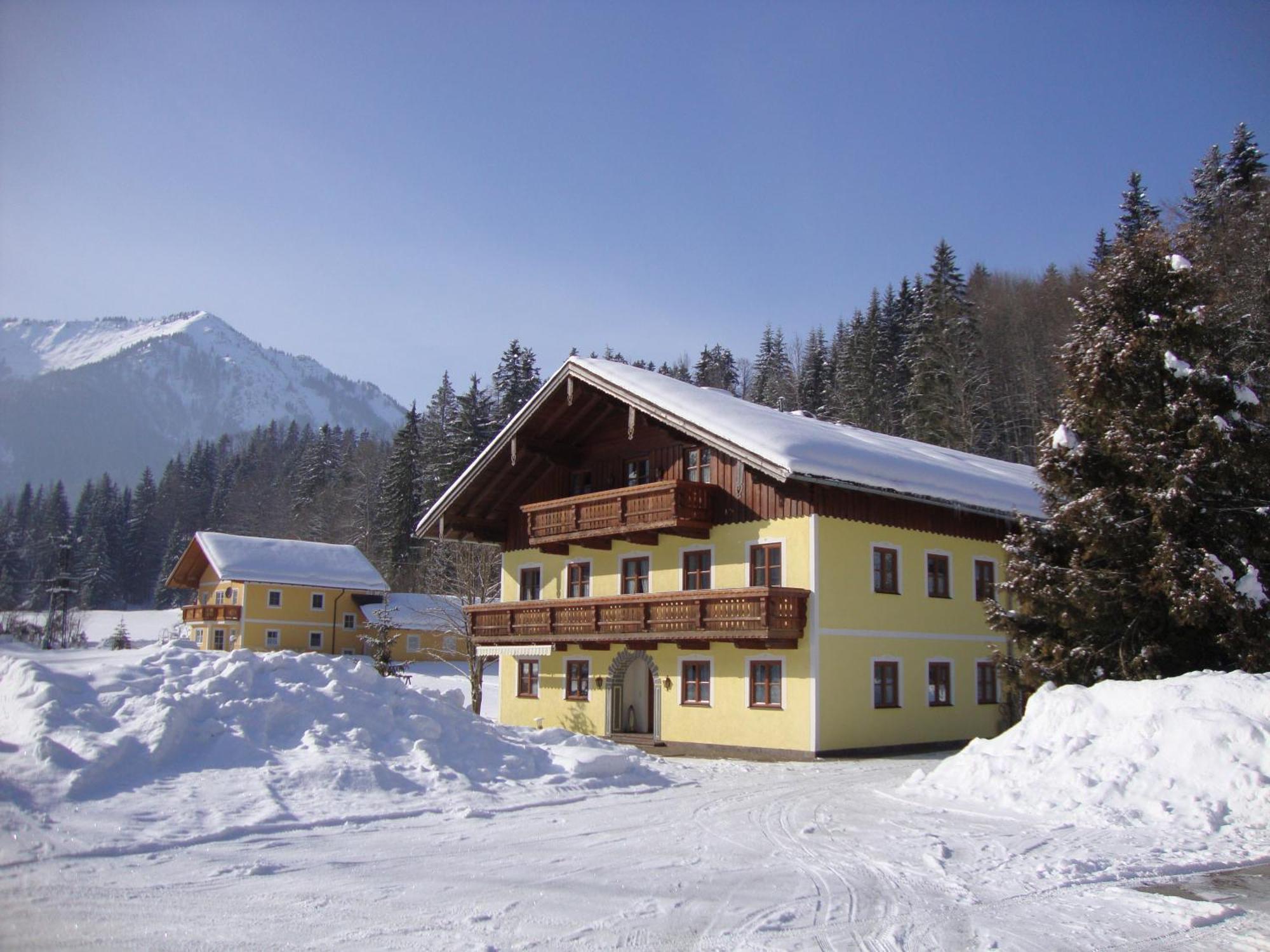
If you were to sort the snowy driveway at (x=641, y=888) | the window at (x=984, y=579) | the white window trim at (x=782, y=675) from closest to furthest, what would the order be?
the snowy driveway at (x=641, y=888) < the white window trim at (x=782, y=675) < the window at (x=984, y=579)

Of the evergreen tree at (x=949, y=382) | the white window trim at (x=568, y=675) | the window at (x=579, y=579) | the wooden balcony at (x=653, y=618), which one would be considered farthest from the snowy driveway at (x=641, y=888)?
the evergreen tree at (x=949, y=382)

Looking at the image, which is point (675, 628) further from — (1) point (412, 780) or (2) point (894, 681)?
(1) point (412, 780)

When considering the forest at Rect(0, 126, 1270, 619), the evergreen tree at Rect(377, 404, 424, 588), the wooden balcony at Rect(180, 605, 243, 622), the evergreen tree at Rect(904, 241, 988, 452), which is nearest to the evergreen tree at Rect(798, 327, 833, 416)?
the forest at Rect(0, 126, 1270, 619)

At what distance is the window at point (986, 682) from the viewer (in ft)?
92.8

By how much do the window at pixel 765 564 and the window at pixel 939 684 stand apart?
520 cm

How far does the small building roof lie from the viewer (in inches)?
2527

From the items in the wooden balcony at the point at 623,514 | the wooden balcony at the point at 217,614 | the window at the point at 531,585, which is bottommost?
the wooden balcony at the point at 217,614

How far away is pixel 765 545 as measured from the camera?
25484mm

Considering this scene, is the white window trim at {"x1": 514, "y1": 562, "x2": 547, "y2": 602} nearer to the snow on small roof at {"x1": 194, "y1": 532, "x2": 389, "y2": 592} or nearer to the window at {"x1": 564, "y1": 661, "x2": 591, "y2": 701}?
the window at {"x1": 564, "y1": 661, "x2": 591, "y2": 701}

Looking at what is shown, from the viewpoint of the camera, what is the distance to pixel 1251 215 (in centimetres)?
3136

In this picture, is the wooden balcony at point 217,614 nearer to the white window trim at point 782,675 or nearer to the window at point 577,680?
the window at point 577,680

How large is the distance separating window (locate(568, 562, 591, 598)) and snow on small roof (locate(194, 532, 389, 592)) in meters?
38.5

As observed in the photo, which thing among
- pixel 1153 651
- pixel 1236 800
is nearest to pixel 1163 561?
pixel 1153 651

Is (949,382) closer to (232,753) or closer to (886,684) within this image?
(886,684)
